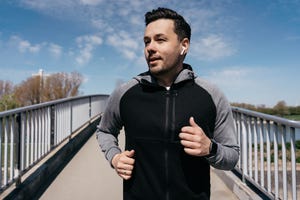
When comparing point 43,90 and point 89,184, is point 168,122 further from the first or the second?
point 43,90

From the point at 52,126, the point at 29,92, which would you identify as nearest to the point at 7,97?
the point at 29,92

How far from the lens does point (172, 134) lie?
1.75m

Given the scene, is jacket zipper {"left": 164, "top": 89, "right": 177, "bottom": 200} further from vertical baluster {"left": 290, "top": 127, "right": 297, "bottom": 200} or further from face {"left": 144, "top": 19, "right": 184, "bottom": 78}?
vertical baluster {"left": 290, "top": 127, "right": 297, "bottom": 200}

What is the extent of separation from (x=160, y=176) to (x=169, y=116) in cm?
34

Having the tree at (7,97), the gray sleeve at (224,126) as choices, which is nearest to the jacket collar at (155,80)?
the gray sleeve at (224,126)

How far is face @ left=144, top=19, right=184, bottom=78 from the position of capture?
180 cm

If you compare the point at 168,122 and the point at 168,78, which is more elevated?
the point at 168,78

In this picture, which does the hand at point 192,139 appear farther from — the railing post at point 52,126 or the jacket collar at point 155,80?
the railing post at point 52,126

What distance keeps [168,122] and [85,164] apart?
5.42 meters

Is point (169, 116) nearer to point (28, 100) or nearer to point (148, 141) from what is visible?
point (148, 141)

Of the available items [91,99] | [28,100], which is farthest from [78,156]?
[28,100]

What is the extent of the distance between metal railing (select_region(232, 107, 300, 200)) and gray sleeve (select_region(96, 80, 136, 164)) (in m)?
1.85

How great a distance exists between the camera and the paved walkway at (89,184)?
16.2 ft

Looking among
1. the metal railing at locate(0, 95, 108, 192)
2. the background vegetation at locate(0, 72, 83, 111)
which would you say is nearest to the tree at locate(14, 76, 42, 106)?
the background vegetation at locate(0, 72, 83, 111)
